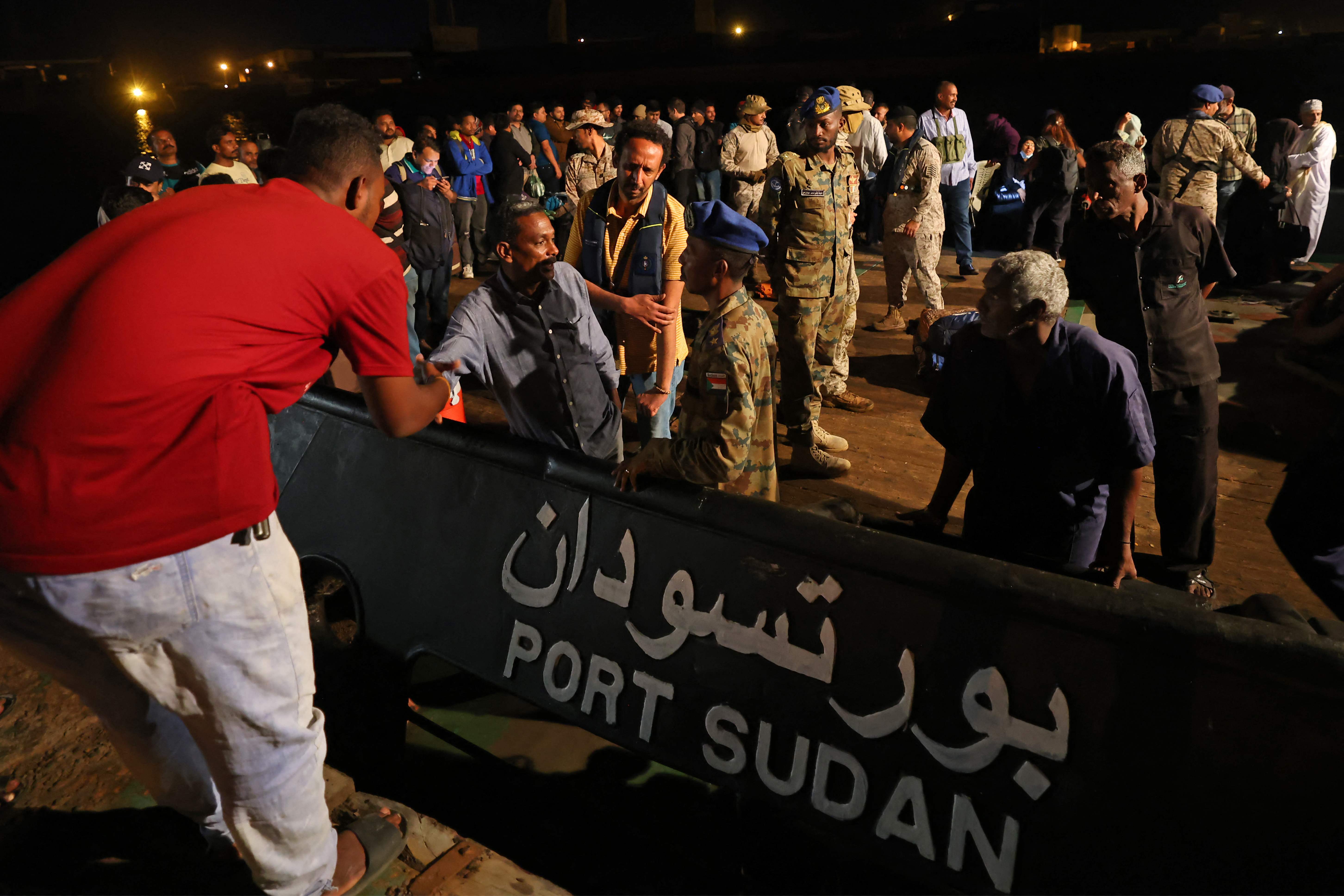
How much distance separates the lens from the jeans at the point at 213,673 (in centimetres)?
179

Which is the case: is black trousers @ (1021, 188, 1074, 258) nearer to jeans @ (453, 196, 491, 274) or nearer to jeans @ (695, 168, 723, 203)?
jeans @ (695, 168, 723, 203)

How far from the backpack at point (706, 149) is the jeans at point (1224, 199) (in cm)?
661

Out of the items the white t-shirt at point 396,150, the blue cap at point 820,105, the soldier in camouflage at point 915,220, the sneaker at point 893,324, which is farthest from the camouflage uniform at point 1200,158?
the white t-shirt at point 396,150

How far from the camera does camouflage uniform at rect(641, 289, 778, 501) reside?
99.0 inches

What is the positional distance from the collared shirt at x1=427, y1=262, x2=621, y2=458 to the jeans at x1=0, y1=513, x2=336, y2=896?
4.92ft

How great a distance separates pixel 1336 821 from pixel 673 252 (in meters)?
3.46

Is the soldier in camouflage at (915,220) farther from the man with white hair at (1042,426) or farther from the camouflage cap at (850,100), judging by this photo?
the man with white hair at (1042,426)

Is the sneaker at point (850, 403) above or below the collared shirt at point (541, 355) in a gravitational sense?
below

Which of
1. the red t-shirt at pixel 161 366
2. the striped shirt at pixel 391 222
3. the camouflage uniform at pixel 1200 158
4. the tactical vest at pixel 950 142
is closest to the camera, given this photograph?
the red t-shirt at pixel 161 366

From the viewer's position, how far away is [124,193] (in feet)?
17.2

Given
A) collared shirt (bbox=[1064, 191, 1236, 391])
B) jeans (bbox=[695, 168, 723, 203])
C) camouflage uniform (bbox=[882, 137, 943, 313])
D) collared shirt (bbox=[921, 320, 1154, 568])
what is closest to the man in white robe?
camouflage uniform (bbox=[882, 137, 943, 313])

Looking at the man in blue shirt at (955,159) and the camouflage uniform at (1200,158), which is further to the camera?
the man in blue shirt at (955,159)

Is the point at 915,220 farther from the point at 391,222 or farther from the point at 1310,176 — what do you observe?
the point at 1310,176

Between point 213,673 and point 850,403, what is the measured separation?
5.01 m
